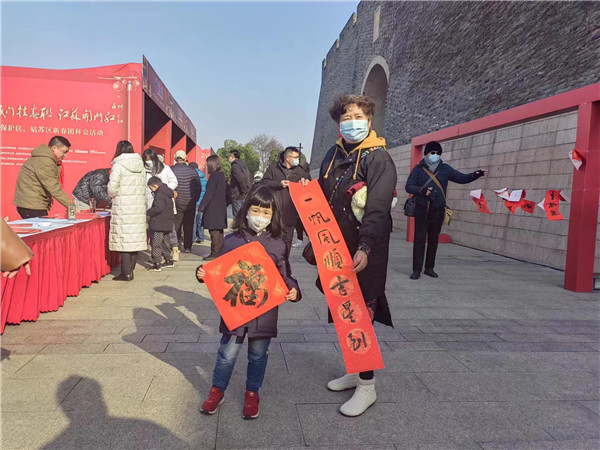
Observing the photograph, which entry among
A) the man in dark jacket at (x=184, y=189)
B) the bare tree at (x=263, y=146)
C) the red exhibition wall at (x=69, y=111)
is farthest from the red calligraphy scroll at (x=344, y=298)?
the bare tree at (x=263, y=146)

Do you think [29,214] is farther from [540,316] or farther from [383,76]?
[383,76]

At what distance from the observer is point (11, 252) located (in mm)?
1719

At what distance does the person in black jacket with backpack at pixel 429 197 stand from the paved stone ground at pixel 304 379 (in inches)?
56.3

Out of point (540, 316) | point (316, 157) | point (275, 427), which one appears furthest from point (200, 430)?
point (316, 157)

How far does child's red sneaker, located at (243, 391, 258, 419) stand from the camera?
2250 millimetres

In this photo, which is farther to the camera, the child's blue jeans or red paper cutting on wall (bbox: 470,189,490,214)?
red paper cutting on wall (bbox: 470,189,490,214)

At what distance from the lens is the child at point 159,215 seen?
6.04 metres

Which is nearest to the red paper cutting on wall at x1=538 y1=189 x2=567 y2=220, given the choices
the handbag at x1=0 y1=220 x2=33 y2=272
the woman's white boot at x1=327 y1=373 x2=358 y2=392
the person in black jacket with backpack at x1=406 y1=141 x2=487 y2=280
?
the person in black jacket with backpack at x1=406 y1=141 x2=487 y2=280

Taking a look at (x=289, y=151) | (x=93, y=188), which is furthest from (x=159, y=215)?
(x=289, y=151)

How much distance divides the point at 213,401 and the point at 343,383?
0.84m

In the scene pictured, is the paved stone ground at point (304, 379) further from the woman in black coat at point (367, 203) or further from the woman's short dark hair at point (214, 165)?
the woman's short dark hair at point (214, 165)

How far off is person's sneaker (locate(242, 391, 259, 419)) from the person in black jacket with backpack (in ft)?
13.7

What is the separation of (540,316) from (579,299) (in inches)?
45.1

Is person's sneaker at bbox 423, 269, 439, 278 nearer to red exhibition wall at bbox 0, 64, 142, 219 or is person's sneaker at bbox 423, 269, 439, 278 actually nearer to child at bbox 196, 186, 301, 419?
child at bbox 196, 186, 301, 419
